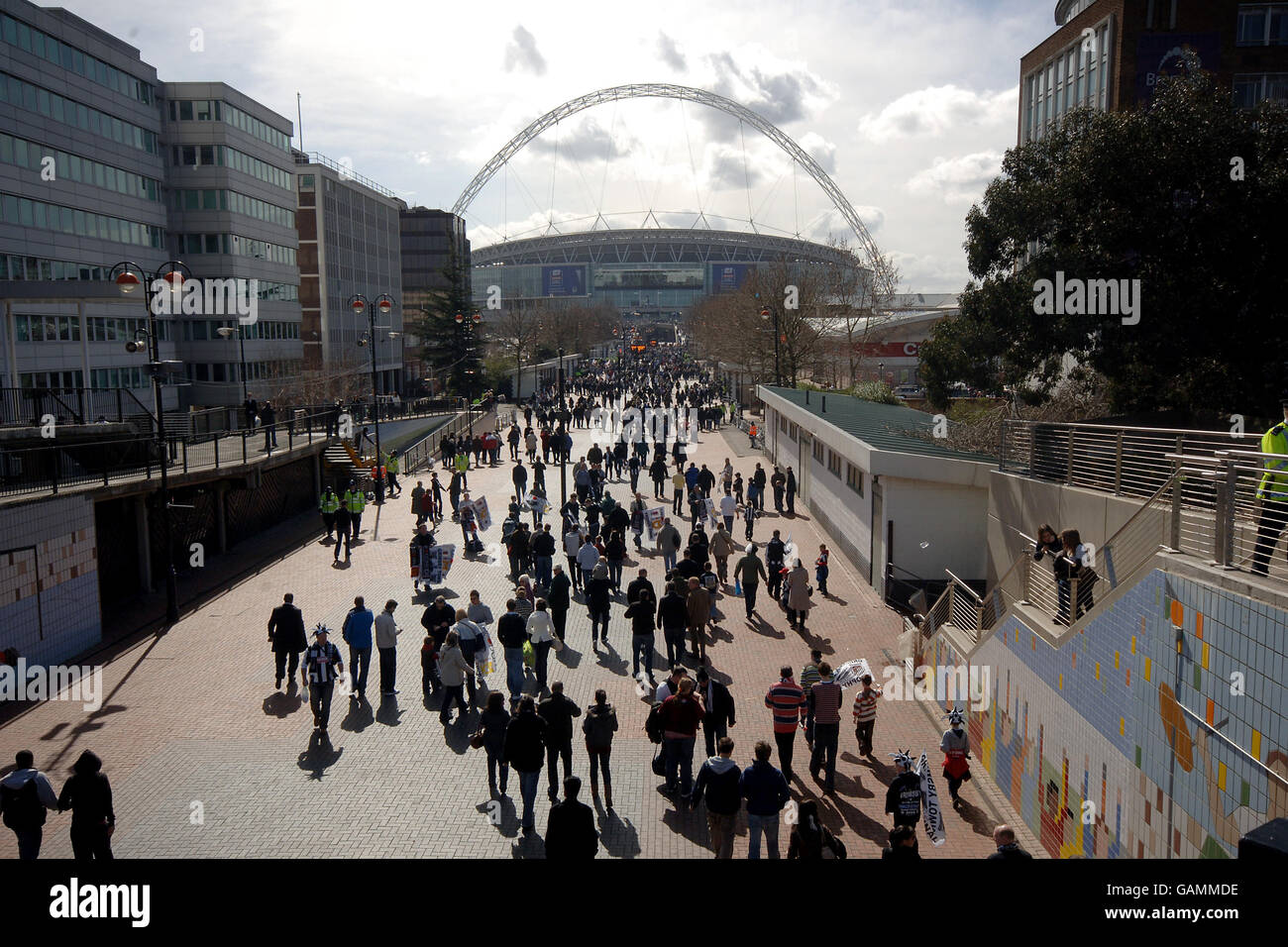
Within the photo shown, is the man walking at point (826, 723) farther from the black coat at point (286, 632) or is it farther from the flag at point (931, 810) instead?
the black coat at point (286, 632)

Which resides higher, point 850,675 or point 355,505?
point 355,505

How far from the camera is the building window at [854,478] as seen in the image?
2208 cm

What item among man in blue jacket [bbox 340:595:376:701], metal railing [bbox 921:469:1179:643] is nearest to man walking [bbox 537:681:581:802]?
man in blue jacket [bbox 340:595:376:701]

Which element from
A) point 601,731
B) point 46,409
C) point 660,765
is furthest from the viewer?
point 46,409

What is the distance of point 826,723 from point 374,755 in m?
5.31

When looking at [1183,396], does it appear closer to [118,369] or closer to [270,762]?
[270,762]

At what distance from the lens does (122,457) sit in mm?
19734

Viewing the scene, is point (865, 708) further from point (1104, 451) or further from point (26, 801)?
point (26, 801)

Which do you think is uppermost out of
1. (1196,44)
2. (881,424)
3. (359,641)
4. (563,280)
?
(563,280)

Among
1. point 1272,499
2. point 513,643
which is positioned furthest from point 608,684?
point 1272,499

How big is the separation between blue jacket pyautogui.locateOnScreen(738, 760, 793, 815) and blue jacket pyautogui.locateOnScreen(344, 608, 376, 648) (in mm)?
6696

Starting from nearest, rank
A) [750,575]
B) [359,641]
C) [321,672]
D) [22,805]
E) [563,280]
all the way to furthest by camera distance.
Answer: [22,805]
[321,672]
[359,641]
[750,575]
[563,280]
